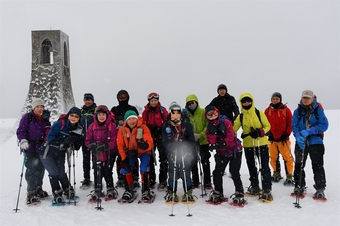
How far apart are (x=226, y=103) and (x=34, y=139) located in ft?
16.1

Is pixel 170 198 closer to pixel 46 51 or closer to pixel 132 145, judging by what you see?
pixel 132 145

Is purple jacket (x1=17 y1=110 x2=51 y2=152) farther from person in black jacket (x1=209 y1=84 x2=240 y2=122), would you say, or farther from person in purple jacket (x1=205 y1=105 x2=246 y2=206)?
person in black jacket (x1=209 y1=84 x2=240 y2=122)

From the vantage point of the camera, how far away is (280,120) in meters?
7.03

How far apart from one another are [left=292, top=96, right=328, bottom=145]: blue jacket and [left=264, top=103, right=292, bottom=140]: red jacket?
3.45ft

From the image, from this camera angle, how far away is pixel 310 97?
563 cm

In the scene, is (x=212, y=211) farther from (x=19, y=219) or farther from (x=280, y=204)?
(x=19, y=219)

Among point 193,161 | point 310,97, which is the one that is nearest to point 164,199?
point 193,161

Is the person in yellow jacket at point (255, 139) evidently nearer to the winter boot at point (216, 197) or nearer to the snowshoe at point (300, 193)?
the snowshoe at point (300, 193)

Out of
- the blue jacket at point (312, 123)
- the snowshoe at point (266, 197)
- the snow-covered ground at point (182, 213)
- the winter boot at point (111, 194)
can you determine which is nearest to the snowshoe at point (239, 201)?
the snow-covered ground at point (182, 213)

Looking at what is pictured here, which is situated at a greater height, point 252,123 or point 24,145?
point 252,123

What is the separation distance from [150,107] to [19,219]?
3.60 metres

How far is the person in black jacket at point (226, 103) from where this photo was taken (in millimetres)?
7348

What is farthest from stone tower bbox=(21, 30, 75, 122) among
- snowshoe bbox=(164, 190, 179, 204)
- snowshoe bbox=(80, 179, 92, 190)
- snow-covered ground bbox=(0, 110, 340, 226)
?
snowshoe bbox=(164, 190, 179, 204)

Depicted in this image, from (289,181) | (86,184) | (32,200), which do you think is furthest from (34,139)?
(289,181)
